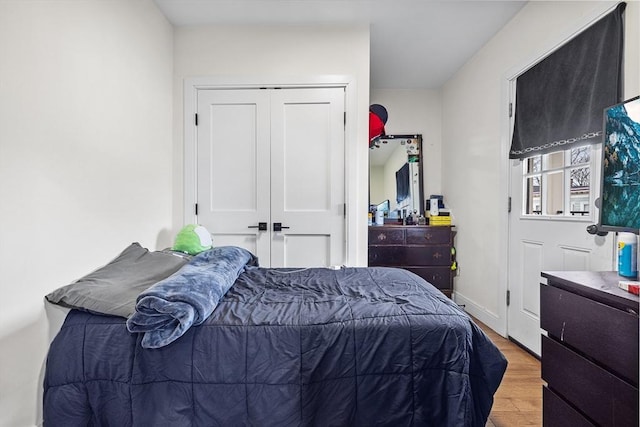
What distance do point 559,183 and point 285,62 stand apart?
89.0 inches

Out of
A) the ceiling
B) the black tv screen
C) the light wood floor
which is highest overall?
the ceiling

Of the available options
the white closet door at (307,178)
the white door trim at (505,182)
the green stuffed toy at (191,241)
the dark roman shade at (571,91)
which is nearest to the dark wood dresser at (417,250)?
the white door trim at (505,182)

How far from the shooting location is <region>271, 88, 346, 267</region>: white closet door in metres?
2.59

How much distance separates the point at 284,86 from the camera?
2568 millimetres

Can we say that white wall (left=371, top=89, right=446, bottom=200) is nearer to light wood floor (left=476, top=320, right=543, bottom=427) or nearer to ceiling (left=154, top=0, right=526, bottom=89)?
ceiling (left=154, top=0, right=526, bottom=89)

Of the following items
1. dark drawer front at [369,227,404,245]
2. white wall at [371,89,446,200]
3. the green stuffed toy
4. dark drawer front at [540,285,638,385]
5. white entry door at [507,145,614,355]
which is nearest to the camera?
dark drawer front at [540,285,638,385]

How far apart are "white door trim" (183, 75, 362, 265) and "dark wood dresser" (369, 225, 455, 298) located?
75 centimetres

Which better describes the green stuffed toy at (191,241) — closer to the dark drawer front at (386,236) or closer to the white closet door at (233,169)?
the white closet door at (233,169)

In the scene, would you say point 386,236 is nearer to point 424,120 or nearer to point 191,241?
point 424,120

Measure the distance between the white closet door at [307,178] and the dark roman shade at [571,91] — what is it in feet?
4.68

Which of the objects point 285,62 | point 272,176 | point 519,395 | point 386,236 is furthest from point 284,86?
point 519,395

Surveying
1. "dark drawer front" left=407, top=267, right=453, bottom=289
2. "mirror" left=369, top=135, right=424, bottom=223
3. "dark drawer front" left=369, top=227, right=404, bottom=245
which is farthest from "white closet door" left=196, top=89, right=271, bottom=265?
"dark drawer front" left=407, top=267, right=453, bottom=289

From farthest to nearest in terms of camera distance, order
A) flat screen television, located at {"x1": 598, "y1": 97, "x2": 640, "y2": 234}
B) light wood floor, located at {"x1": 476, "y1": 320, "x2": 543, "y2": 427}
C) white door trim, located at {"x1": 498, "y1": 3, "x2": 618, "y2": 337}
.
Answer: white door trim, located at {"x1": 498, "y1": 3, "x2": 618, "y2": 337} < light wood floor, located at {"x1": 476, "y1": 320, "x2": 543, "y2": 427} < flat screen television, located at {"x1": 598, "y1": 97, "x2": 640, "y2": 234}

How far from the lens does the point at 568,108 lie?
197cm
